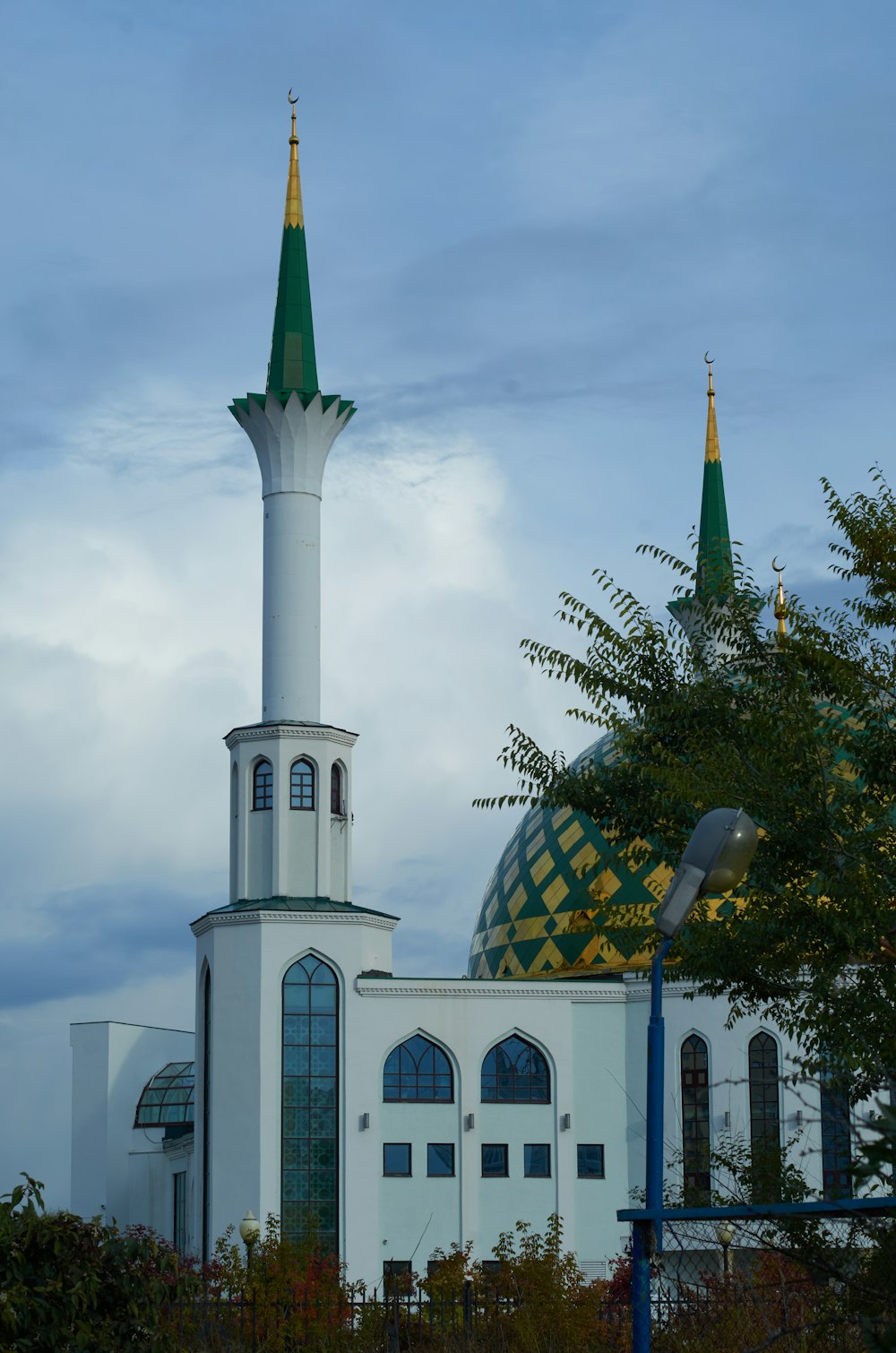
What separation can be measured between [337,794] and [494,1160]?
6.48m

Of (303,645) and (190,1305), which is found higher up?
(303,645)

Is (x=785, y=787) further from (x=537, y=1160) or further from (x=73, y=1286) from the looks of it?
(x=537, y=1160)

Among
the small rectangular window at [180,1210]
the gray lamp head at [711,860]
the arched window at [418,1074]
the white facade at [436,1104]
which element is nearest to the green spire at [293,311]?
the white facade at [436,1104]

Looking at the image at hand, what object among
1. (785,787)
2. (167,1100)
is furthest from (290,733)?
(785,787)

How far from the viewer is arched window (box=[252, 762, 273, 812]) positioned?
105ft

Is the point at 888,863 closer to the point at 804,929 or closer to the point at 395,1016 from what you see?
the point at 804,929

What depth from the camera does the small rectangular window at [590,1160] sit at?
1244 inches

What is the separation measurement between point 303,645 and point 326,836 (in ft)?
10.4

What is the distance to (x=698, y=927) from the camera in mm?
13164

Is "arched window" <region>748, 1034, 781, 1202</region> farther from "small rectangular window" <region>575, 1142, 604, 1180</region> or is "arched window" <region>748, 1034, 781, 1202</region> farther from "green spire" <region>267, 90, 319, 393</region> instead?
"green spire" <region>267, 90, 319, 393</region>

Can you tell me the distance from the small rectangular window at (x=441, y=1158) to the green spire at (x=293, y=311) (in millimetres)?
12575

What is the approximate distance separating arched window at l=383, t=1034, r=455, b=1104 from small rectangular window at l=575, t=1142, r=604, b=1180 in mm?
2389

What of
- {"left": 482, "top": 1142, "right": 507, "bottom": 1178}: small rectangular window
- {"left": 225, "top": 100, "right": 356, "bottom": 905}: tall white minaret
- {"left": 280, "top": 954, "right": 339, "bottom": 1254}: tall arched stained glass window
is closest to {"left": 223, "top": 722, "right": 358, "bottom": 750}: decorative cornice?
{"left": 225, "top": 100, "right": 356, "bottom": 905}: tall white minaret

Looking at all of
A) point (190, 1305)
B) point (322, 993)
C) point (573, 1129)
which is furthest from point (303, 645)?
point (190, 1305)
